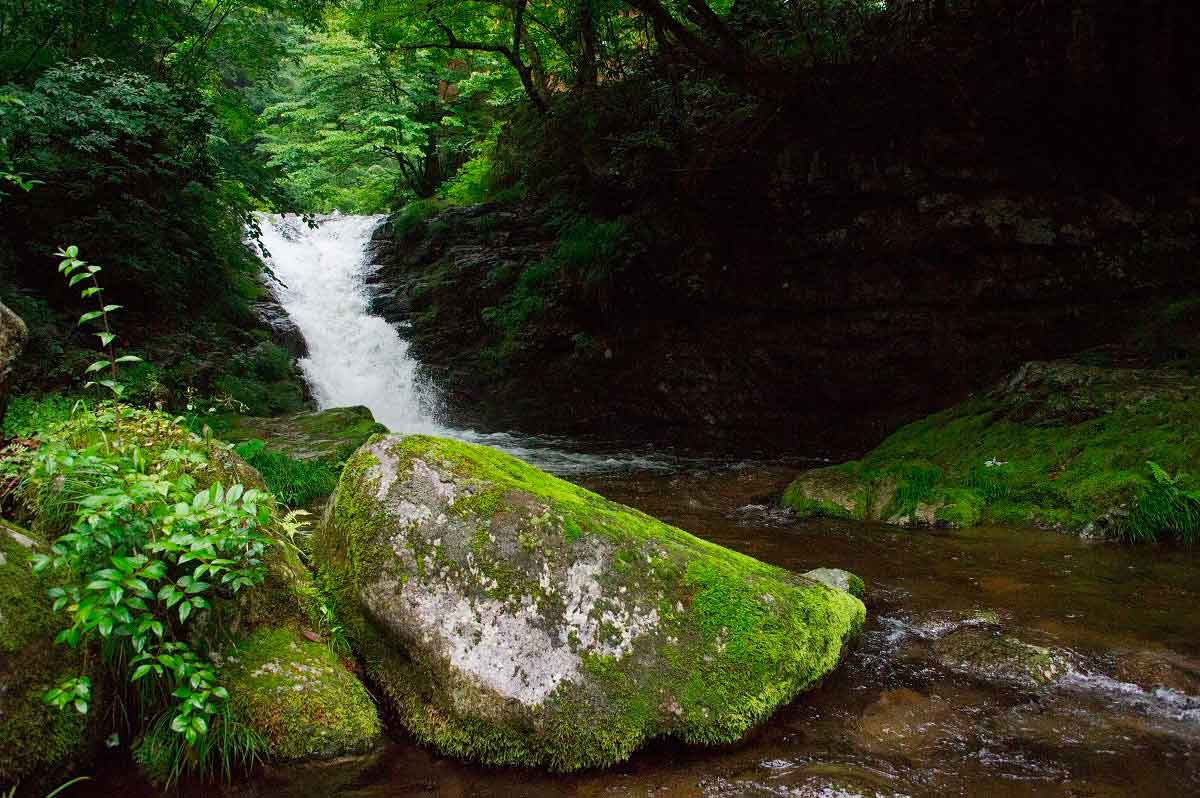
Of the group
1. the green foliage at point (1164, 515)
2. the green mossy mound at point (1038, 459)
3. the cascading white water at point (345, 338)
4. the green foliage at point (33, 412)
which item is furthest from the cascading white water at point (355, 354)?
the green foliage at point (1164, 515)

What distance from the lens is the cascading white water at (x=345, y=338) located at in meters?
13.6

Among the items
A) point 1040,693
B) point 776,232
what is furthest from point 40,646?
point 776,232

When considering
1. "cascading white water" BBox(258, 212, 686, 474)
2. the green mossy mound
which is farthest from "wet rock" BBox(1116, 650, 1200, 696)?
"cascading white water" BBox(258, 212, 686, 474)

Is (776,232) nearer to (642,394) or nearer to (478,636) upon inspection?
(642,394)

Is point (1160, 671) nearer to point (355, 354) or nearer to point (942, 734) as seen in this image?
point (942, 734)

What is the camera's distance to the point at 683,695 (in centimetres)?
266

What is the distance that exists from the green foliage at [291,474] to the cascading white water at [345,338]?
570 centimetres

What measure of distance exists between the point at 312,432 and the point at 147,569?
6708mm

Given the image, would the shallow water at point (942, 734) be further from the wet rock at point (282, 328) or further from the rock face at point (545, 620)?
the wet rock at point (282, 328)

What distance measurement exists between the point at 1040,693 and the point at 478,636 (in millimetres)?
2419

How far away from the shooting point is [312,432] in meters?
8.50

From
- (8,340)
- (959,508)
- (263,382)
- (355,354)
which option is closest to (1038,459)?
(959,508)

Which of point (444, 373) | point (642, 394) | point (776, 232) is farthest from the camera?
point (444, 373)

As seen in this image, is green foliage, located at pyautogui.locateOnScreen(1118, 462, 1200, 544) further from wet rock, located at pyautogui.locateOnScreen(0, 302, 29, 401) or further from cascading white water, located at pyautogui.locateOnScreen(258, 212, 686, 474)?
wet rock, located at pyautogui.locateOnScreen(0, 302, 29, 401)
